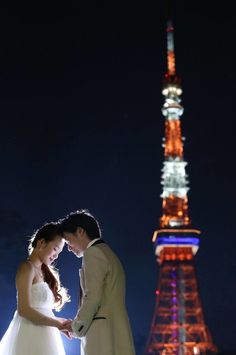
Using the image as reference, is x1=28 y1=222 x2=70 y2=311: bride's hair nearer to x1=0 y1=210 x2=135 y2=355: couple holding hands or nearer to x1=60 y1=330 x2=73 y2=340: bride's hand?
x1=0 y1=210 x2=135 y2=355: couple holding hands

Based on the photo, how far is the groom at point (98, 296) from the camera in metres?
3.95

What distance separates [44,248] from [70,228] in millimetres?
483

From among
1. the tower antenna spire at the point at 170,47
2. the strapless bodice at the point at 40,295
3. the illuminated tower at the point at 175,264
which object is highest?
the tower antenna spire at the point at 170,47

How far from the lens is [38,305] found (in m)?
4.51

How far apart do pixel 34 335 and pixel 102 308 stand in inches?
29.0

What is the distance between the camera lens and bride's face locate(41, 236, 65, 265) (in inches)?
180

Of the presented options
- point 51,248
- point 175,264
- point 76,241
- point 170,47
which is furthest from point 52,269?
point 170,47

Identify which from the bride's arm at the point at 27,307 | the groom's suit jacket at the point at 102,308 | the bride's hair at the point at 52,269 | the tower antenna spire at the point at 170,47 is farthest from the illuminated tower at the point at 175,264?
the groom's suit jacket at the point at 102,308

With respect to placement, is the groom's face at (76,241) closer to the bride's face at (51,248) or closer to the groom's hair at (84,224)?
the groom's hair at (84,224)

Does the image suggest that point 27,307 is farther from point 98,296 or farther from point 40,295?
point 98,296

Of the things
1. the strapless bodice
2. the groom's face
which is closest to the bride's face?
the strapless bodice

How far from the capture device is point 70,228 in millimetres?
4180

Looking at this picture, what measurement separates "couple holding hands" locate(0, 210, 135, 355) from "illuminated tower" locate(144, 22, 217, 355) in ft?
137

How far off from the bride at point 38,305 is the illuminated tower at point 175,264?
1645 inches
